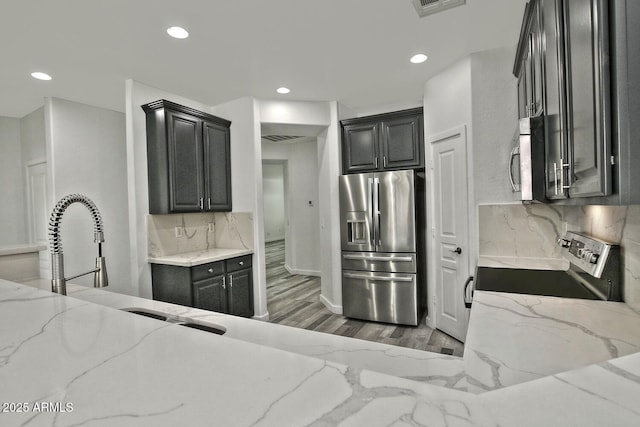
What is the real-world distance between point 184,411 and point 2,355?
1.64 ft

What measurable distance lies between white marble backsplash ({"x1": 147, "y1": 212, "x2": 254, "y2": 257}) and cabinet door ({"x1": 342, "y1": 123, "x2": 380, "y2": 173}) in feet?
4.62

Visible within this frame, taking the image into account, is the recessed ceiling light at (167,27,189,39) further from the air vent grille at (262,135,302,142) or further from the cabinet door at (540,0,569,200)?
the air vent grille at (262,135,302,142)

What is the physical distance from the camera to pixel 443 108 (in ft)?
10.1

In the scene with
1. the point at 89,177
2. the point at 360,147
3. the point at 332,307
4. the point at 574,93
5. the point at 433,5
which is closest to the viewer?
the point at 574,93

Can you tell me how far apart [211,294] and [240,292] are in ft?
1.44

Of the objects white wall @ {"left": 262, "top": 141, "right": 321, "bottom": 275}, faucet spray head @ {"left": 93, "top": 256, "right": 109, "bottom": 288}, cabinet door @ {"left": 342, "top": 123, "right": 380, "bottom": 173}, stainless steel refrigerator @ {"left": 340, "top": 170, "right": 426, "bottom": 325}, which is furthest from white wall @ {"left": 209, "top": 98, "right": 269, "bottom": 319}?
white wall @ {"left": 262, "top": 141, "right": 321, "bottom": 275}

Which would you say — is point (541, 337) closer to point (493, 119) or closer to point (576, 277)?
point (576, 277)

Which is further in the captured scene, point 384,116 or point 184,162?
point 384,116

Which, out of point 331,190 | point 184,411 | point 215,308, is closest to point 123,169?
point 215,308

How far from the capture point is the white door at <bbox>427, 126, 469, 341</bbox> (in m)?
2.84

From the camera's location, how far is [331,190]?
12.9 ft

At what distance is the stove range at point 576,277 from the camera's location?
131 centimetres

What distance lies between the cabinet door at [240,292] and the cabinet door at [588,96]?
10.0 feet

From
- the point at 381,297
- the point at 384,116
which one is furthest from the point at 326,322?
the point at 384,116
